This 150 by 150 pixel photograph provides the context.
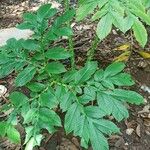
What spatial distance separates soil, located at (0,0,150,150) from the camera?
2.29 metres

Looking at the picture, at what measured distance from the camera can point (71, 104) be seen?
175 cm

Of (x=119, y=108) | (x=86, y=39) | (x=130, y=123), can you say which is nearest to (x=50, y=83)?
(x=119, y=108)

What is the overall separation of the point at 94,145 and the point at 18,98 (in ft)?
1.38

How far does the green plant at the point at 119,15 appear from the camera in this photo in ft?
5.37

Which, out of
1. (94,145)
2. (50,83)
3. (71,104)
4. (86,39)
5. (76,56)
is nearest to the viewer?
(94,145)

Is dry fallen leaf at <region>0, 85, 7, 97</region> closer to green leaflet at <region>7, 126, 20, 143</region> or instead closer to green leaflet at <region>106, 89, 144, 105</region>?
green leaflet at <region>7, 126, 20, 143</region>

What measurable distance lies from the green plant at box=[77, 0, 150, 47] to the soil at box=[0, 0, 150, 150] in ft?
2.80

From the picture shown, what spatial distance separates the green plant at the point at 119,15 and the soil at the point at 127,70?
853 millimetres

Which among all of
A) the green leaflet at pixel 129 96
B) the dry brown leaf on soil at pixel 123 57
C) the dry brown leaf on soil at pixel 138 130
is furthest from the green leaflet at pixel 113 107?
the dry brown leaf on soil at pixel 123 57

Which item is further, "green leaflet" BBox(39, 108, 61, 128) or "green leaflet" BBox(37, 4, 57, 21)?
"green leaflet" BBox(37, 4, 57, 21)

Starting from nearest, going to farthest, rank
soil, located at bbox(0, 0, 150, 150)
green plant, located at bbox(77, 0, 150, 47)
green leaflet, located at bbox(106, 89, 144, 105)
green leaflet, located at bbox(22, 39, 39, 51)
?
green plant, located at bbox(77, 0, 150, 47) < green leaflet, located at bbox(106, 89, 144, 105) < green leaflet, located at bbox(22, 39, 39, 51) < soil, located at bbox(0, 0, 150, 150)

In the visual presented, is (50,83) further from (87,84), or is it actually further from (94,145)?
(94,145)

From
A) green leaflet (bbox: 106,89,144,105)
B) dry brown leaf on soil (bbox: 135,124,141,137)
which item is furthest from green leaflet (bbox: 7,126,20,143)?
dry brown leaf on soil (bbox: 135,124,141,137)

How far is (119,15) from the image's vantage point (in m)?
1.65
